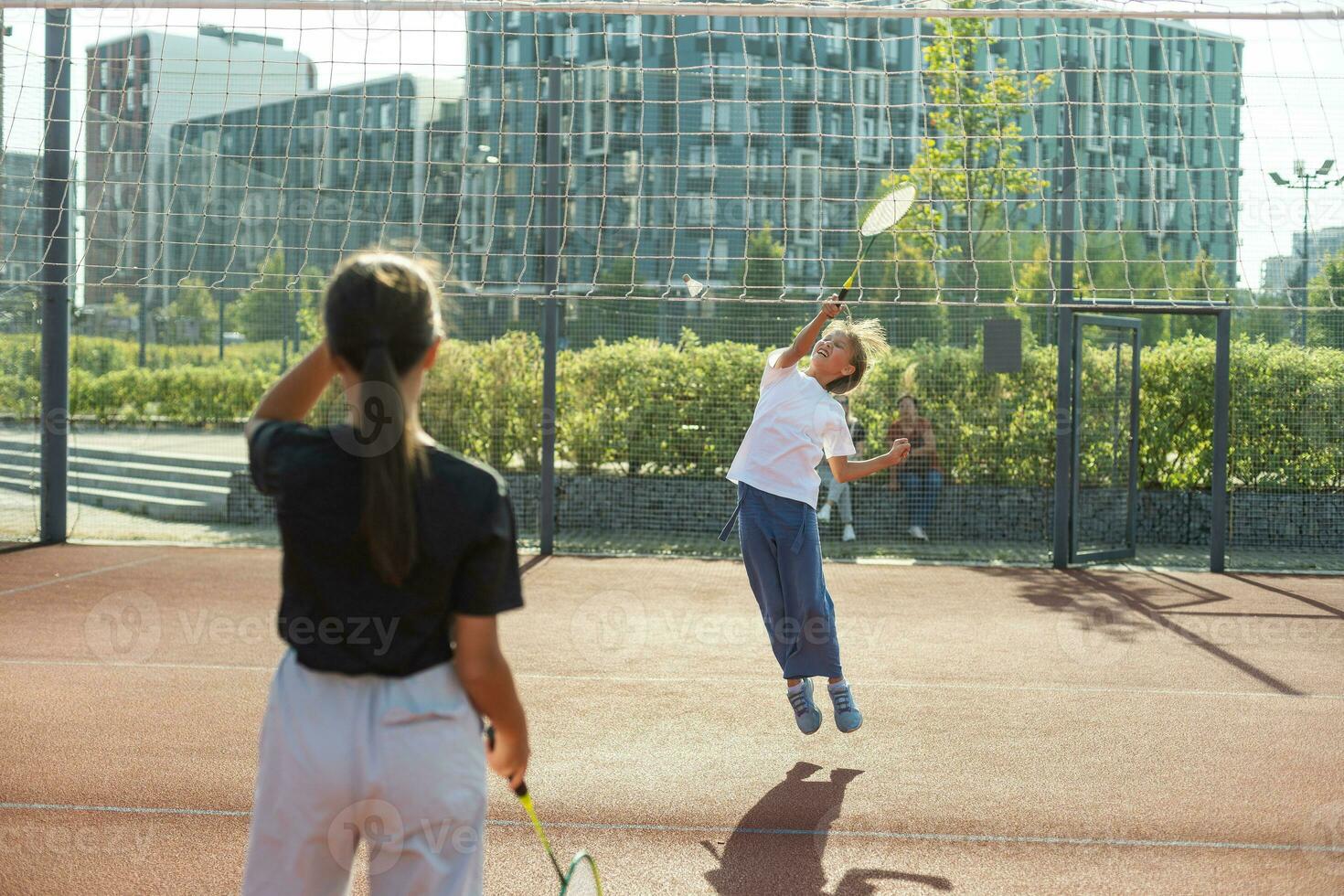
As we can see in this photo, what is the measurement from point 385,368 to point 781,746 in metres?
3.97

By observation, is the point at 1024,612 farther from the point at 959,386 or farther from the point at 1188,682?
the point at 959,386

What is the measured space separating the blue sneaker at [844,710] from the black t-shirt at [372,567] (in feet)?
12.2

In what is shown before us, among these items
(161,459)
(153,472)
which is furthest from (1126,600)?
(161,459)

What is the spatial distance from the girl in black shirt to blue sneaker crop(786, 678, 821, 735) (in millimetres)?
3526

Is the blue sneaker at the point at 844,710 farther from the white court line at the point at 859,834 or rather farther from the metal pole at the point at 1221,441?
the metal pole at the point at 1221,441

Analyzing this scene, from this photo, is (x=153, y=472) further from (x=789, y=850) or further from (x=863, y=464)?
(x=789, y=850)

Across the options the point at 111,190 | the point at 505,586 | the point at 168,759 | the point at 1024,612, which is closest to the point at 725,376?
the point at 1024,612

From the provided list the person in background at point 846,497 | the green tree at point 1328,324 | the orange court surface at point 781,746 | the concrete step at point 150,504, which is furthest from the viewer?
the concrete step at point 150,504

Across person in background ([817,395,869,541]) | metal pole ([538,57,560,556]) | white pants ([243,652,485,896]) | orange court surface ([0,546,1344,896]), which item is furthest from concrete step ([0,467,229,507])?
white pants ([243,652,485,896])

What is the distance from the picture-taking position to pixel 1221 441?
11484 mm

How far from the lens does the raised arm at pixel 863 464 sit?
5.52m

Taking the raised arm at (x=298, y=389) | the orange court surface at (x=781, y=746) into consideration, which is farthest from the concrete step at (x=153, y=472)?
the raised arm at (x=298, y=389)

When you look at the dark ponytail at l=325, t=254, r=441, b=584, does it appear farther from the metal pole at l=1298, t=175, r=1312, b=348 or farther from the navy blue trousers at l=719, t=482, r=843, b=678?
the metal pole at l=1298, t=175, r=1312, b=348

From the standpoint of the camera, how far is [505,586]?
87.4 inches
